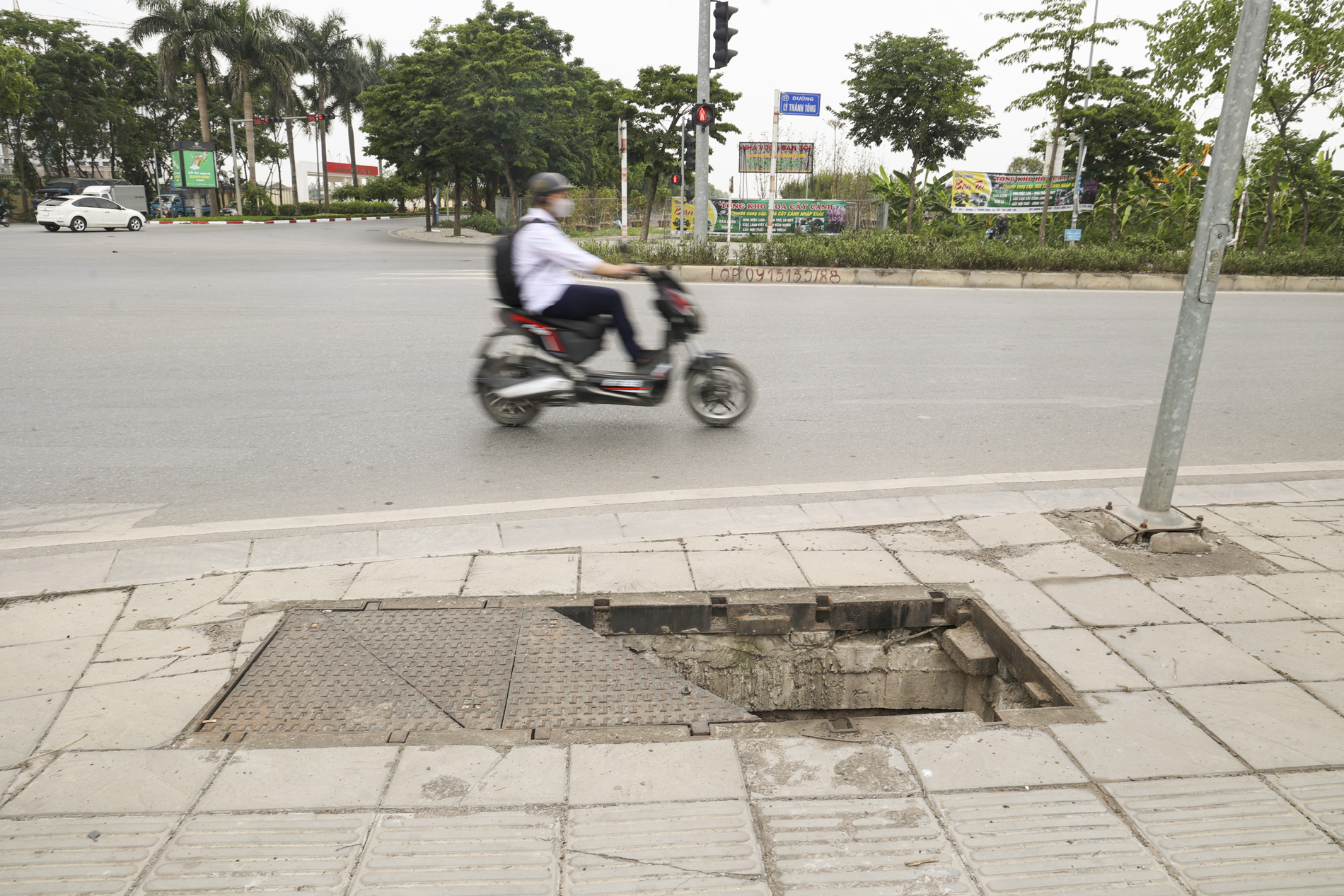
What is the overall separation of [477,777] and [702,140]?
17.0 meters

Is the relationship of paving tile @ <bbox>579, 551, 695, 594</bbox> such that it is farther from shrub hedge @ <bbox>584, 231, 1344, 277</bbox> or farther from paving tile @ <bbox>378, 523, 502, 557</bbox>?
shrub hedge @ <bbox>584, 231, 1344, 277</bbox>

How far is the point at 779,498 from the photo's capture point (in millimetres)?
4887

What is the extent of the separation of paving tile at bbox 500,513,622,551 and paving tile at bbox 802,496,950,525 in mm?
1030

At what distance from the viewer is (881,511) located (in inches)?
180

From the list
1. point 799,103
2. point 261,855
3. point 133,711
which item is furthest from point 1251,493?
point 799,103

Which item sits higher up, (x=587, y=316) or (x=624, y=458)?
(x=587, y=316)

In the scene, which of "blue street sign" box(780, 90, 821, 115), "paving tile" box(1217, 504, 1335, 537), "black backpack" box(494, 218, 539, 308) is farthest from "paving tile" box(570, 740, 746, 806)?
"blue street sign" box(780, 90, 821, 115)

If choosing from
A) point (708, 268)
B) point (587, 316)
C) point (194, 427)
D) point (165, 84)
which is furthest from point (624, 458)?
point (165, 84)

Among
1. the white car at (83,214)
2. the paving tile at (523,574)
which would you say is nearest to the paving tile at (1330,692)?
the paving tile at (523,574)

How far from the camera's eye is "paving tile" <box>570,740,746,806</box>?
2.36 metres

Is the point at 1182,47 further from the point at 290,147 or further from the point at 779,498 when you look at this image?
the point at 290,147

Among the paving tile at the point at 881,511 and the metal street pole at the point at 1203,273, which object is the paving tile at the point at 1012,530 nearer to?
the paving tile at the point at 881,511

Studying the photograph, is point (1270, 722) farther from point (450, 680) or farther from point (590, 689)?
point (450, 680)

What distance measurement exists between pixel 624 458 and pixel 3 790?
3.66m
